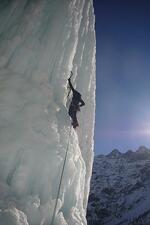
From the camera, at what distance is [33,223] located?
664 cm

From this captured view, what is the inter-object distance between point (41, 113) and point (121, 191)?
331 feet

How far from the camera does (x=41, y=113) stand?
28.0ft

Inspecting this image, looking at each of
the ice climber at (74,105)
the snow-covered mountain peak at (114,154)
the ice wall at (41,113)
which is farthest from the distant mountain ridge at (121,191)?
the ice wall at (41,113)

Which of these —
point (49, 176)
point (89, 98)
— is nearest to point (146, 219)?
point (89, 98)

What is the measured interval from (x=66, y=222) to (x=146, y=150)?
142 meters

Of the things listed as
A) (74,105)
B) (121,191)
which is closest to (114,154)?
(121,191)

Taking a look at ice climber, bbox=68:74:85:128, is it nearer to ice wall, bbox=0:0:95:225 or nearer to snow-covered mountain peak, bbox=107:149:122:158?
ice wall, bbox=0:0:95:225

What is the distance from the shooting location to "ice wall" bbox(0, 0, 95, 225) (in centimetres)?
708

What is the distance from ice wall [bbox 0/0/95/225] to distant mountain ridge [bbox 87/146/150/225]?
2555 inches

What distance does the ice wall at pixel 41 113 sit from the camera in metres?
7.08

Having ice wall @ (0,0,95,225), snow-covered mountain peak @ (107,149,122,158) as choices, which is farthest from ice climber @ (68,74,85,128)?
snow-covered mountain peak @ (107,149,122,158)

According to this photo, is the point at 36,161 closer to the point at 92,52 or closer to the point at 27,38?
the point at 27,38

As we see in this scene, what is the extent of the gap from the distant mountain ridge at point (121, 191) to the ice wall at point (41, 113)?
213ft

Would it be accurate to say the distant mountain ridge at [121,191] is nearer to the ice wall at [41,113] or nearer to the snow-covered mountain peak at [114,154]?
the snow-covered mountain peak at [114,154]
